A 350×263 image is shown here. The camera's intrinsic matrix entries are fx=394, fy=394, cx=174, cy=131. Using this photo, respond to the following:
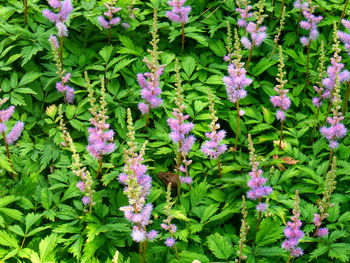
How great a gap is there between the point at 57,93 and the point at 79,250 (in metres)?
2.14

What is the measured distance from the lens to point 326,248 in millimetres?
3527

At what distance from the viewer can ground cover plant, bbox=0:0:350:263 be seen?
363cm

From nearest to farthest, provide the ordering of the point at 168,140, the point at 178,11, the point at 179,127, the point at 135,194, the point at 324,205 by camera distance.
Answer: the point at 135,194
the point at 324,205
the point at 179,127
the point at 168,140
the point at 178,11

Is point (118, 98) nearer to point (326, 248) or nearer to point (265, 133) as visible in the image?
point (265, 133)

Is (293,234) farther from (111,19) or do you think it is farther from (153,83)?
(111,19)

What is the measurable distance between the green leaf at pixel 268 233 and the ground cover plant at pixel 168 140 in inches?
0.5

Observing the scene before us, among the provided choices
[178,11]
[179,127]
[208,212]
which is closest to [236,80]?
[179,127]

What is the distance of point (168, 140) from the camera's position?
14.6ft

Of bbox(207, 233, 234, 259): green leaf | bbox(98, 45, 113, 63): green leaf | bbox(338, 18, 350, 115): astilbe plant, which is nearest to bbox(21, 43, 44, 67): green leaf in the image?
bbox(98, 45, 113, 63): green leaf

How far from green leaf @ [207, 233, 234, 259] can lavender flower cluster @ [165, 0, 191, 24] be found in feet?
9.15

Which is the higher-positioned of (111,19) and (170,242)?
(111,19)

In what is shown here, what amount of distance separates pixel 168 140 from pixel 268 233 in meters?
1.49

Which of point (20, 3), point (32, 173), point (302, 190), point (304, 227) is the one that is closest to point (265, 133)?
point (302, 190)

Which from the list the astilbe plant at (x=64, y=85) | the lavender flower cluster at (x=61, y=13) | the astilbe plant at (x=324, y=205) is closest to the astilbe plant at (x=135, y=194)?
the astilbe plant at (x=324, y=205)
